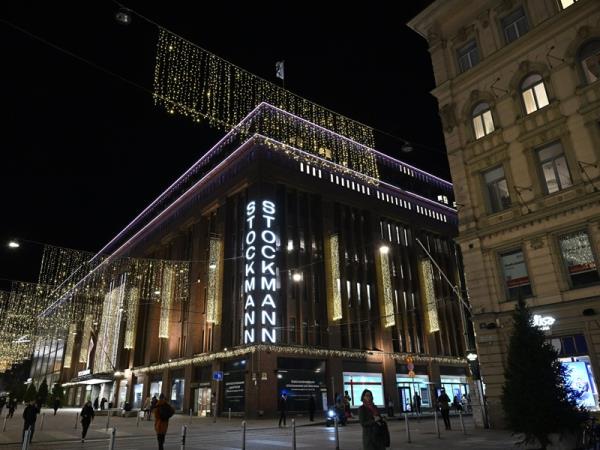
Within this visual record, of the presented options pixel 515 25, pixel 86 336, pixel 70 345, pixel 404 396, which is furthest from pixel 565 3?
pixel 70 345

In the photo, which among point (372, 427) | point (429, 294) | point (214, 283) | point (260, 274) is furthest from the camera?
point (429, 294)

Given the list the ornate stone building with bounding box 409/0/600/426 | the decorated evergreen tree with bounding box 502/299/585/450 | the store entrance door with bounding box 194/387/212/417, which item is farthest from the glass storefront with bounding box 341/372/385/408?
the decorated evergreen tree with bounding box 502/299/585/450

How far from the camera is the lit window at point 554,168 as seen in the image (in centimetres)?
1948

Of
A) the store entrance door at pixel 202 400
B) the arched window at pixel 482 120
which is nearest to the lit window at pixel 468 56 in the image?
the arched window at pixel 482 120

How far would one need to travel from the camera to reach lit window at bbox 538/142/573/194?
1948cm

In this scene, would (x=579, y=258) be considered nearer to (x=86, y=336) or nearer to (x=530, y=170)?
(x=530, y=170)

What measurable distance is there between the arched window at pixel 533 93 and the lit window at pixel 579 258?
21.1 ft

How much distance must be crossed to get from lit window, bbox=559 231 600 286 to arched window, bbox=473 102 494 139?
22.7ft

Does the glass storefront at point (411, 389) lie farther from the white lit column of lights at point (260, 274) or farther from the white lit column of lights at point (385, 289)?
the white lit column of lights at point (260, 274)

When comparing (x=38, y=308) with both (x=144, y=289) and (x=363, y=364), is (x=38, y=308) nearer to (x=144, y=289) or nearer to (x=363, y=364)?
(x=144, y=289)

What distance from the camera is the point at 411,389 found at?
4731 cm

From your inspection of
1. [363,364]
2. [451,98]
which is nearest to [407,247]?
[363,364]

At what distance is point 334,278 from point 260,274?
7.73m

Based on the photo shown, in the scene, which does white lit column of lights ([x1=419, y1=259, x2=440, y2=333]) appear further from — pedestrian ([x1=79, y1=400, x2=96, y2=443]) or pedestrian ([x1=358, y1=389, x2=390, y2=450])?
pedestrian ([x1=358, y1=389, x2=390, y2=450])
